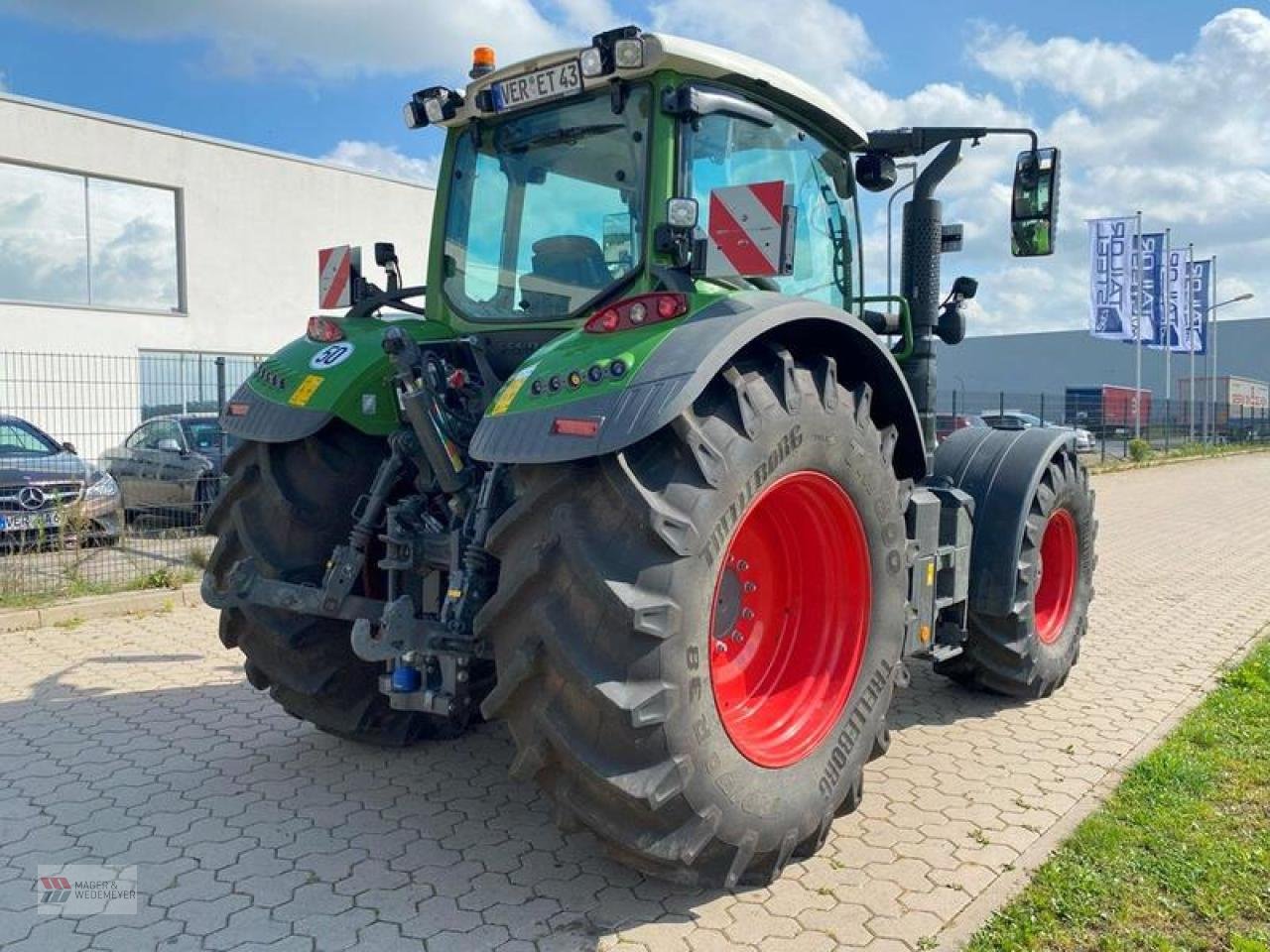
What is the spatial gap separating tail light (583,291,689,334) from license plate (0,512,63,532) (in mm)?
6670

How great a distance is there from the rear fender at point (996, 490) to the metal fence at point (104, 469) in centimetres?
614

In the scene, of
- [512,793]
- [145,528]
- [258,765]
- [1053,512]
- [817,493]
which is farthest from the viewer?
[145,528]

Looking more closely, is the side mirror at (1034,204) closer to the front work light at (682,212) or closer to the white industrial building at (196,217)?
the front work light at (682,212)

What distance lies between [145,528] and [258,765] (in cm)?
650

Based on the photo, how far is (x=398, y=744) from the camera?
439cm

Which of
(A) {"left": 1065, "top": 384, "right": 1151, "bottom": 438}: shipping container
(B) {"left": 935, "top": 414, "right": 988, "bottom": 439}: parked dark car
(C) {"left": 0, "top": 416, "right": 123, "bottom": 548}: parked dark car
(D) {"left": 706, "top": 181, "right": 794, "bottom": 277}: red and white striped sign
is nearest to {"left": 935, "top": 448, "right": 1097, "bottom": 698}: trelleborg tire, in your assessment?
(B) {"left": 935, "top": 414, "right": 988, "bottom": 439}: parked dark car

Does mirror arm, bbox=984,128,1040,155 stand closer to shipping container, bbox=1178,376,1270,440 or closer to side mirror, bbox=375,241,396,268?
side mirror, bbox=375,241,396,268

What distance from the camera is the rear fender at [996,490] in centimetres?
477

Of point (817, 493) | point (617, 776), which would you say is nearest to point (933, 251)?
point (817, 493)

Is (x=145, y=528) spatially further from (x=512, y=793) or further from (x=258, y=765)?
(x=512, y=793)

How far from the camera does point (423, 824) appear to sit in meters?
3.75

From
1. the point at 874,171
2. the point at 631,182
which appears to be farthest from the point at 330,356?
the point at 874,171

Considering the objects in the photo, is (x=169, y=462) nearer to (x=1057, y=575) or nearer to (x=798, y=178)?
(x=798, y=178)

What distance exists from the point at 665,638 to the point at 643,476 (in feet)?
1.46
